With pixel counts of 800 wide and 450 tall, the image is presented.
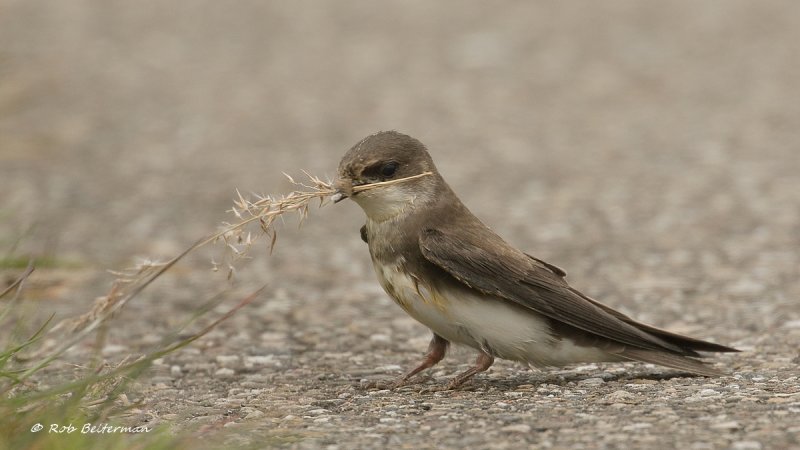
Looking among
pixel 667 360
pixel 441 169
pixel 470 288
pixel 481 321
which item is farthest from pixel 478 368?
pixel 441 169

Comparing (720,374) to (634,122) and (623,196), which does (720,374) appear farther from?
(634,122)

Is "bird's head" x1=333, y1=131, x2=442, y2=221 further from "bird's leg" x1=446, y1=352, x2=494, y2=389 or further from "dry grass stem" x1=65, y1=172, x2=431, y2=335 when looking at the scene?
"bird's leg" x1=446, y1=352, x2=494, y2=389

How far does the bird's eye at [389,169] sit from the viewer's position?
5770 millimetres

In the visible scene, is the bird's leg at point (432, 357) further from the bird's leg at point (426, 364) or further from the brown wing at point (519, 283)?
the brown wing at point (519, 283)

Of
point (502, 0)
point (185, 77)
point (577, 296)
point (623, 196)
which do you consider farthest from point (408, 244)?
point (502, 0)

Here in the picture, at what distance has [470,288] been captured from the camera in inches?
219

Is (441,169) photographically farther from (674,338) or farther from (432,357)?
(674,338)

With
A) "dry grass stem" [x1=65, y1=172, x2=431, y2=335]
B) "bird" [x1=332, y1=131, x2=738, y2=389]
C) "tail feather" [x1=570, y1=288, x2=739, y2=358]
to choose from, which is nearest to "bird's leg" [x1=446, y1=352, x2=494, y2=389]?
"bird" [x1=332, y1=131, x2=738, y2=389]

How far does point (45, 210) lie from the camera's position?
34.3 ft

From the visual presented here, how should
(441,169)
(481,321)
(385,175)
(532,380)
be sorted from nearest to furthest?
(481,321), (385,175), (532,380), (441,169)

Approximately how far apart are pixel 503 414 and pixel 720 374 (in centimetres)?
119

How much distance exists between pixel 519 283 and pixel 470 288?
22 cm

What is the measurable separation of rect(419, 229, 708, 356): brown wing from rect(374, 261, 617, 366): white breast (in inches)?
3.1

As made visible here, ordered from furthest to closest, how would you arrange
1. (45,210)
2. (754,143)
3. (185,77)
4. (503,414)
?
1. (185,77)
2. (754,143)
3. (45,210)
4. (503,414)
